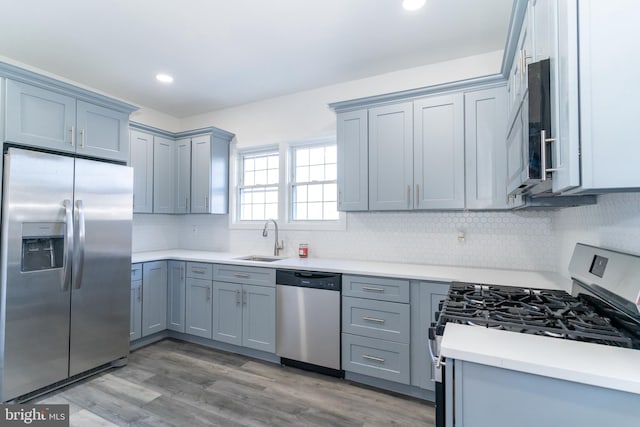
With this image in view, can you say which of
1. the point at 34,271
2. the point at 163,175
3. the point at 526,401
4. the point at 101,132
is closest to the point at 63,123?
the point at 101,132

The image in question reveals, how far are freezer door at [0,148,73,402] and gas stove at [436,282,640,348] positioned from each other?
2802 millimetres

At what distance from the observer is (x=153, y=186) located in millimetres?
3854

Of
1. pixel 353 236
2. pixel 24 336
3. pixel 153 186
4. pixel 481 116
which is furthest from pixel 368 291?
pixel 153 186

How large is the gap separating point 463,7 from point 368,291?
87.5 inches

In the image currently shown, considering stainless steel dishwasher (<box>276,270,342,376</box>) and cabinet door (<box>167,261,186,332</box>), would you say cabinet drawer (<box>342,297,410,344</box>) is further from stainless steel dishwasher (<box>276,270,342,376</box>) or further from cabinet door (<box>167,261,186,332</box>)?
cabinet door (<box>167,261,186,332</box>)

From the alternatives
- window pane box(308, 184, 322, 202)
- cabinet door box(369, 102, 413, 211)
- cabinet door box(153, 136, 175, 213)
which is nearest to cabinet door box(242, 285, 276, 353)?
window pane box(308, 184, 322, 202)

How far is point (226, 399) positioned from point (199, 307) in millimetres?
1224

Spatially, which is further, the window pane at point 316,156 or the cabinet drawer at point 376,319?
the window pane at point 316,156

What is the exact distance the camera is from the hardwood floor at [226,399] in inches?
83.9

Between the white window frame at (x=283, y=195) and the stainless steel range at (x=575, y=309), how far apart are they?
6.27ft

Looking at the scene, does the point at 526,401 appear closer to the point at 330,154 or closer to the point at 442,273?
the point at 442,273

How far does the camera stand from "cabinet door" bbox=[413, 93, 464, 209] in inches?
103

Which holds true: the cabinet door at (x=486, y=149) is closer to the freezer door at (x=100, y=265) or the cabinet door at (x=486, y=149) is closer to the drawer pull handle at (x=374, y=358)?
the drawer pull handle at (x=374, y=358)

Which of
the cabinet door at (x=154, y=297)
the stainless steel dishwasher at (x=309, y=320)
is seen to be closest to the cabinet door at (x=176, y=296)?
the cabinet door at (x=154, y=297)
